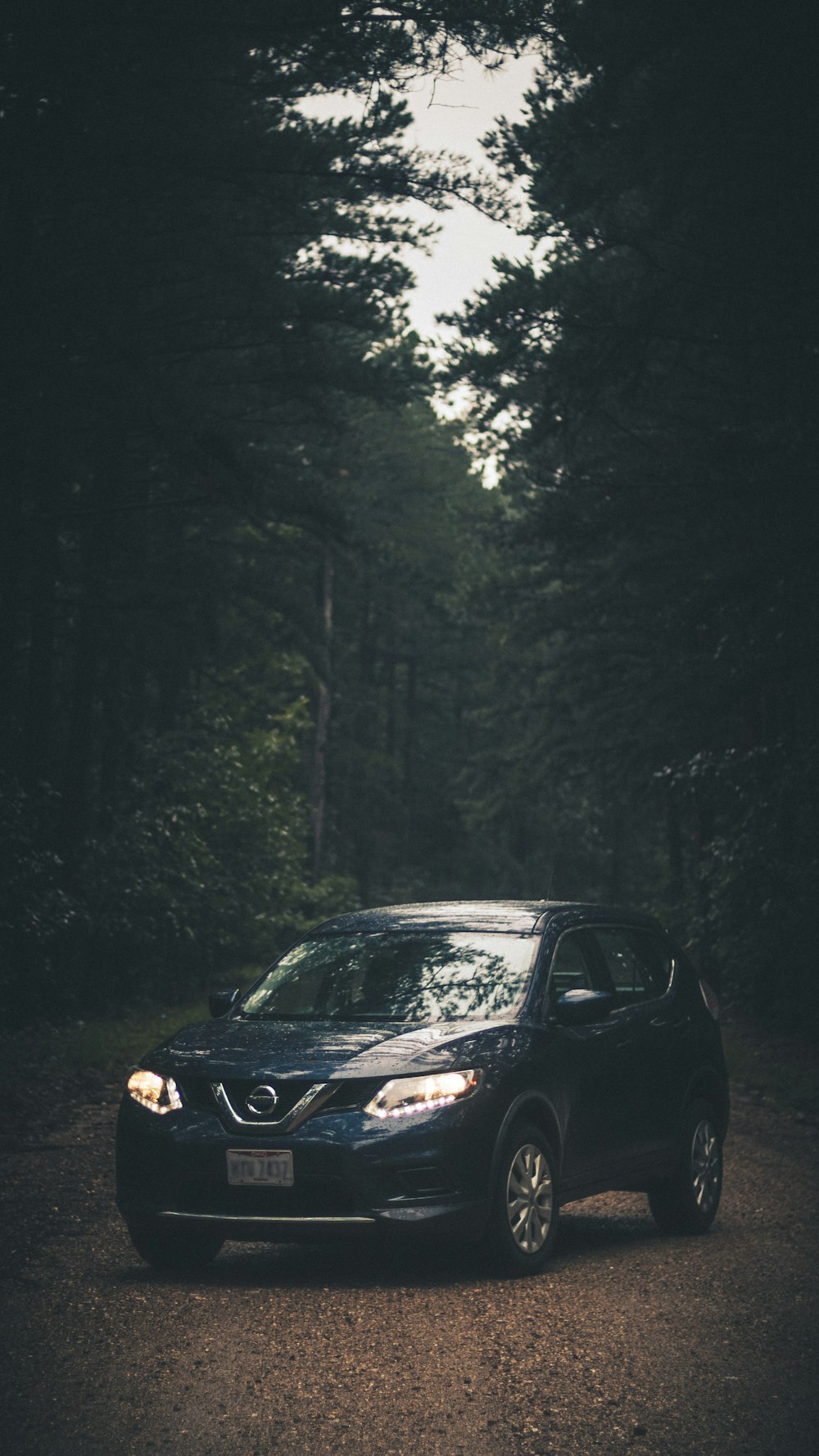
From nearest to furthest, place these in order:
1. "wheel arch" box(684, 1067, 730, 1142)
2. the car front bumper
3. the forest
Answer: the car front bumper → "wheel arch" box(684, 1067, 730, 1142) → the forest

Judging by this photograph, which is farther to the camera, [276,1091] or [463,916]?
[463,916]

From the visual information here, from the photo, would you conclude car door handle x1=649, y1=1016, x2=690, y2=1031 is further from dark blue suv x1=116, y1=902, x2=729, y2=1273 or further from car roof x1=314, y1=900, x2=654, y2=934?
car roof x1=314, y1=900, x2=654, y2=934

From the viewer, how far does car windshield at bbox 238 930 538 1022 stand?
807cm

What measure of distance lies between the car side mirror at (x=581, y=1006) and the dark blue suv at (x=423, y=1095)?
0.05 feet

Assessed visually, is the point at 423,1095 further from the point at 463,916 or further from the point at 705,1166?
the point at 705,1166

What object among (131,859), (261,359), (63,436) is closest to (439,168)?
(261,359)

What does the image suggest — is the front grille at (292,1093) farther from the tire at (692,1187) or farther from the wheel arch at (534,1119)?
the tire at (692,1187)

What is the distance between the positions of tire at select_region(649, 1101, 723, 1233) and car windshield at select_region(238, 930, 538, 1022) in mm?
1927

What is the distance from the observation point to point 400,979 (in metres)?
8.33

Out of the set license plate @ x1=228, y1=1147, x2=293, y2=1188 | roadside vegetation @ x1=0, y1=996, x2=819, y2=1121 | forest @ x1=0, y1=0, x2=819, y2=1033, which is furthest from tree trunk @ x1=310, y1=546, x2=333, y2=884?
license plate @ x1=228, y1=1147, x2=293, y2=1188

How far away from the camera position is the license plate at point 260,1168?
7039mm

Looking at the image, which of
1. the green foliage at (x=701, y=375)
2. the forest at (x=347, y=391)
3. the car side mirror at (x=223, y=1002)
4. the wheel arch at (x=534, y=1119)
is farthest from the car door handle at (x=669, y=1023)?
the green foliage at (x=701, y=375)

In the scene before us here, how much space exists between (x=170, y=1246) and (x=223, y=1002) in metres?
1.40

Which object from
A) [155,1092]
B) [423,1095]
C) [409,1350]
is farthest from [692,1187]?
[409,1350]
